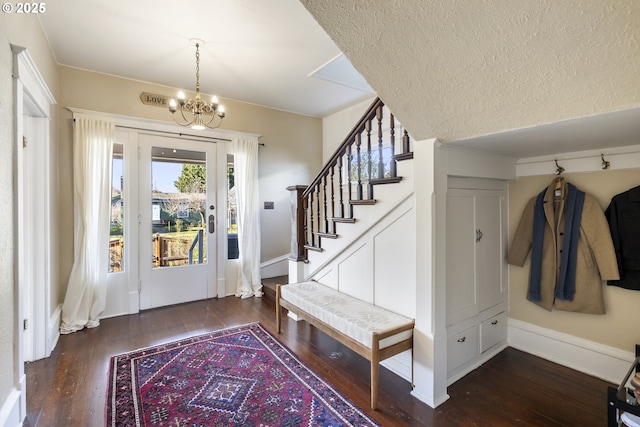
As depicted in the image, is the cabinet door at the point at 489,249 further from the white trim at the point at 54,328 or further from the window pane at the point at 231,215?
the white trim at the point at 54,328

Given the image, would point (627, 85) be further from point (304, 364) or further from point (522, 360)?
point (304, 364)

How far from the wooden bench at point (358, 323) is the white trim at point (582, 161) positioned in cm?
170

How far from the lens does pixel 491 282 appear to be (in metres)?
2.51

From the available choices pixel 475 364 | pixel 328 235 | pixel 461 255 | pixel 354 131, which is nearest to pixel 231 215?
pixel 328 235

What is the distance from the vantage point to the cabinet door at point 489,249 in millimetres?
2391

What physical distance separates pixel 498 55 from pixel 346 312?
6.13ft

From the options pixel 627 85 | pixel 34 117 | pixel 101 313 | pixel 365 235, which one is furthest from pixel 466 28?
pixel 101 313

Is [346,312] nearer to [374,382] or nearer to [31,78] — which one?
[374,382]

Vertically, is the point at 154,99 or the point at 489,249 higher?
the point at 154,99

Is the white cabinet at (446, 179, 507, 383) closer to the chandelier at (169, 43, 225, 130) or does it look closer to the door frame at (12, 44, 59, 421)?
the chandelier at (169, 43, 225, 130)

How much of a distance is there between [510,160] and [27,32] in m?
3.85

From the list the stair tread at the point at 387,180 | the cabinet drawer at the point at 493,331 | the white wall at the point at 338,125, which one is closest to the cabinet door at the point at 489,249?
the cabinet drawer at the point at 493,331

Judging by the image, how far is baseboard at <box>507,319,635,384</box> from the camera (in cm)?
212

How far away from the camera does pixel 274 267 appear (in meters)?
4.77
